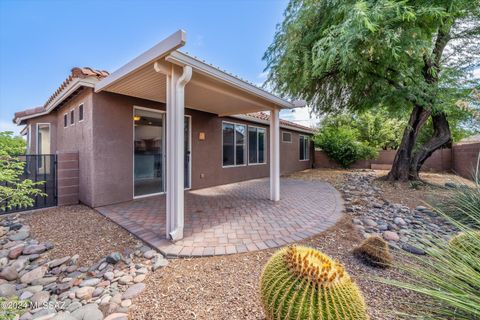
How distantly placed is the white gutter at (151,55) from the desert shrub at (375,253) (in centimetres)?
332

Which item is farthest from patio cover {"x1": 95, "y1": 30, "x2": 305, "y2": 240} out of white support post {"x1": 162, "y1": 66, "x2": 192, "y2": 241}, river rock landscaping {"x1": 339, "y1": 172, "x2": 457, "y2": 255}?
river rock landscaping {"x1": 339, "y1": 172, "x2": 457, "y2": 255}

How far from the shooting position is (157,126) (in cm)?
584

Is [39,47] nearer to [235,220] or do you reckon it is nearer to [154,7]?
[154,7]

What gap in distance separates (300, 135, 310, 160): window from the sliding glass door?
9.68 meters

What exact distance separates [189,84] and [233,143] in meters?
4.29

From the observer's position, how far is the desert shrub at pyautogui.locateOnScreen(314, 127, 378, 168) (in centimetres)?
1324

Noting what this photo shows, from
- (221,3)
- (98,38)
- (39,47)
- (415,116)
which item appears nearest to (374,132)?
(415,116)

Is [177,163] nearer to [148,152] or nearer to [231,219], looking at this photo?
[231,219]

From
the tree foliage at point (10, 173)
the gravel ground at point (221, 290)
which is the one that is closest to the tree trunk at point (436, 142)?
the gravel ground at point (221, 290)

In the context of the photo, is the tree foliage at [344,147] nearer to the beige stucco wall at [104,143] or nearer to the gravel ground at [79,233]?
the beige stucco wall at [104,143]

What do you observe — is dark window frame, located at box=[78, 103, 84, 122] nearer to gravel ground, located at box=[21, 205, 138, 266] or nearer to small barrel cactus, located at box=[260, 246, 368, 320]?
gravel ground, located at box=[21, 205, 138, 266]

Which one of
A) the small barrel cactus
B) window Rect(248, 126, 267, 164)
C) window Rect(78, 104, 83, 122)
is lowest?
the small barrel cactus

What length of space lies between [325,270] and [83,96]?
20.2ft

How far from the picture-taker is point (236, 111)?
262 inches
